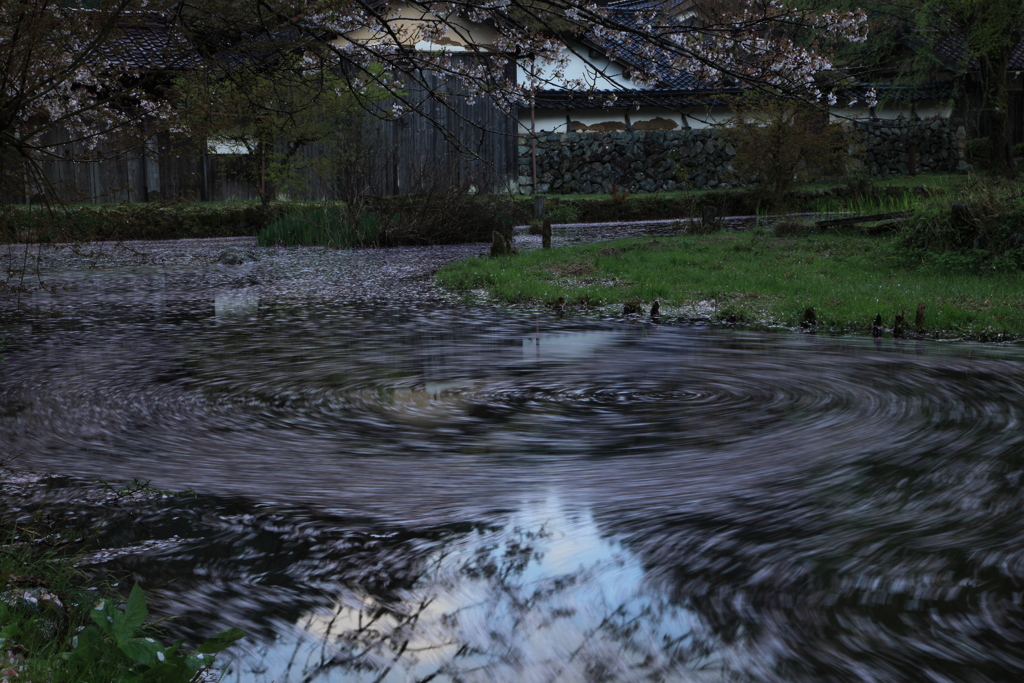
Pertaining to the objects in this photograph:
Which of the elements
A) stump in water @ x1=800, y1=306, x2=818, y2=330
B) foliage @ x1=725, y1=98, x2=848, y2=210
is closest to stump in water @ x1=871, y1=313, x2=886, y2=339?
stump in water @ x1=800, y1=306, x2=818, y2=330

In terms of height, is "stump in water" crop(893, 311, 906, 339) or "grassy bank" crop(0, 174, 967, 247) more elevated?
"grassy bank" crop(0, 174, 967, 247)

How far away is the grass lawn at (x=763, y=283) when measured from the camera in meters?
8.98

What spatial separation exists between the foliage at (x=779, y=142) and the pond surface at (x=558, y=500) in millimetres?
14821

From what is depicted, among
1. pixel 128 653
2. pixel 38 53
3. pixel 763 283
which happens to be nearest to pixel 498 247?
pixel 763 283

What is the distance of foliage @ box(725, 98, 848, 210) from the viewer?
21875mm

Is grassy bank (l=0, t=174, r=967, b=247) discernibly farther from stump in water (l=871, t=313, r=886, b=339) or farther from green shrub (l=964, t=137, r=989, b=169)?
stump in water (l=871, t=313, r=886, b=339)

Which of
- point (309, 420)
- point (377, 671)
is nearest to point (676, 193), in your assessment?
point (309, 420)

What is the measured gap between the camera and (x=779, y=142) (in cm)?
2194

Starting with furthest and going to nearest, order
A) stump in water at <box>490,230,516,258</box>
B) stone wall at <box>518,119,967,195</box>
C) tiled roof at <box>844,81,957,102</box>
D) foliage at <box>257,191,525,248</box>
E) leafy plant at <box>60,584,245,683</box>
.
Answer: stone wall at <box>518,119,967,195</box> → tiled roof at <box>844,81,957,102</box> → foliage at <box>257,191,525,248</box> → stump in water at <box>490,230,516,258</box> → leafy plant at <box>60,584,245,683</box>

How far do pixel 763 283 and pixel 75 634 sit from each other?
9.78 m

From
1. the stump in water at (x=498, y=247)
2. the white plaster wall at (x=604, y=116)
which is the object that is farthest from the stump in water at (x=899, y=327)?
the white plaster wall at (x=604, y=116)

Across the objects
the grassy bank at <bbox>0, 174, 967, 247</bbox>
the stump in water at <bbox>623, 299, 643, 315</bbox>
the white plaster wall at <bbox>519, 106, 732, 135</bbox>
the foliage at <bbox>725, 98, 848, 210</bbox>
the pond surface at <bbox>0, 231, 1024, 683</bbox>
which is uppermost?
the white plaster wall at <bbox>519, 106, 732, 135</bbox>

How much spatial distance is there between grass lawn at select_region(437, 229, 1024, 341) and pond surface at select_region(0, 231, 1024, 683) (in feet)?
3.57

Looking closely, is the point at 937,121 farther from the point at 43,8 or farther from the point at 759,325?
the point at 43,8
